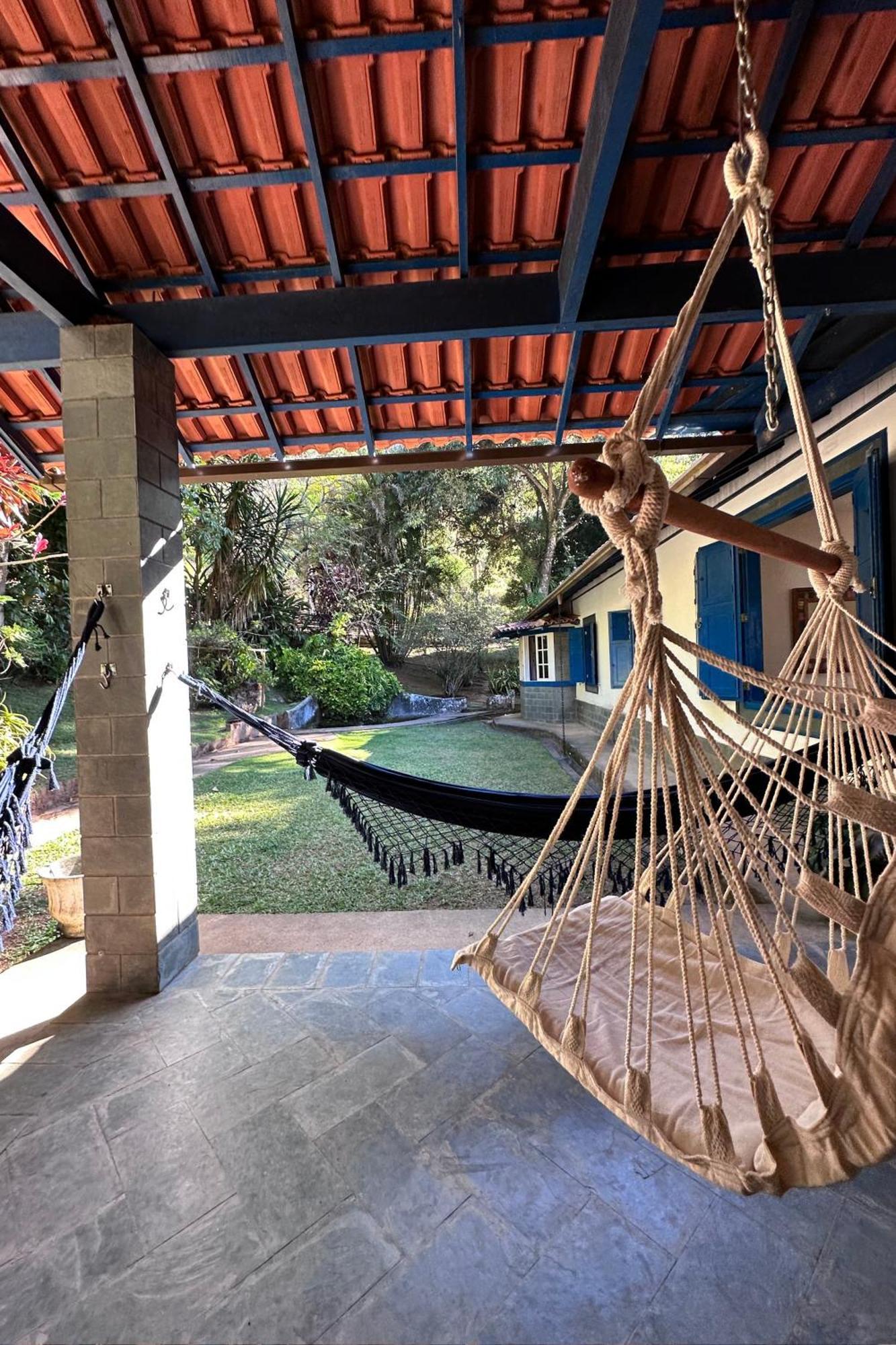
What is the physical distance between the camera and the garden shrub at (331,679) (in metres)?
10.0

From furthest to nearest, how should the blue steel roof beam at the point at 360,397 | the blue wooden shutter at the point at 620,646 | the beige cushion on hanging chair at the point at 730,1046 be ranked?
the blue wooden shutter at the point at 620,646
the blue steel roof beam at the point at 360,397
the beige cushion on hanging chair at the point at 730,1046

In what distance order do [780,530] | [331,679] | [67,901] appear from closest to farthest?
[67,901] < [780,530] < [331,679]

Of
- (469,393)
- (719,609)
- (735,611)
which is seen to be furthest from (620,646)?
(469,393)

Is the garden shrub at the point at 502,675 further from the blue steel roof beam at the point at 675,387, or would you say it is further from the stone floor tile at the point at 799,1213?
the stone floor tile at the point at 799,1213

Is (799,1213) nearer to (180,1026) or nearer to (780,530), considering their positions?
(180,1026)

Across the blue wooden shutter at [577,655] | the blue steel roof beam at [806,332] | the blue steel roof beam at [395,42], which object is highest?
the blue steel roof beam at [395,42]

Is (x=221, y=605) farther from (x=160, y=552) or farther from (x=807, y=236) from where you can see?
(x=807, y=236)

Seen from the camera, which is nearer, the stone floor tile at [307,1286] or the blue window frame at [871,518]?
the stone floor tile at [307,1286]

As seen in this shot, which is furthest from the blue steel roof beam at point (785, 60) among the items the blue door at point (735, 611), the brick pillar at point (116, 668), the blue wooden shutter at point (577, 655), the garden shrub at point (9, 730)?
the blue wooden shutter at point (577, 655)

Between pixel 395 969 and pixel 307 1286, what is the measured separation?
98cm

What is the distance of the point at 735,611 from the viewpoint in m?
3.35

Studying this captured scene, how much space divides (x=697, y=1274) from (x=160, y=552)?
2258 millimetres

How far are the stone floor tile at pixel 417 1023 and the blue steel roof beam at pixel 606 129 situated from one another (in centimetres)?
219

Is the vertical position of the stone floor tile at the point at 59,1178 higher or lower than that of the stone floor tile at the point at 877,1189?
higher
